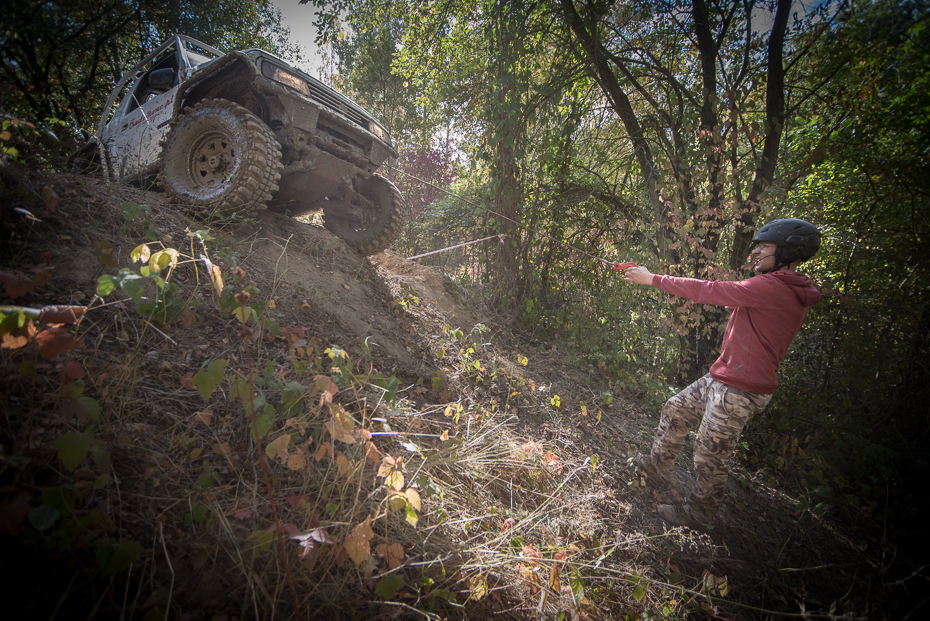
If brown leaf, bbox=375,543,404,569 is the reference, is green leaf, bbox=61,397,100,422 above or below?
above

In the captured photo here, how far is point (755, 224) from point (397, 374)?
168 inches

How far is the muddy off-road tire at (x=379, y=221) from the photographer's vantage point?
15.0ft

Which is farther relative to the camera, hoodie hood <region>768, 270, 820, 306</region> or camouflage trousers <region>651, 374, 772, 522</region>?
camouflage trousers <region>651, 374, 772, 522</region>

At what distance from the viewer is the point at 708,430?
254 cm

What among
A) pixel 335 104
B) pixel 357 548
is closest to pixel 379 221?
pixel 335 104

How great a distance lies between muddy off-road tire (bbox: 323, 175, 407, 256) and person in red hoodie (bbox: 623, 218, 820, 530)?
9.53ft

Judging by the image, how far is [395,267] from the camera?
19.9 ft

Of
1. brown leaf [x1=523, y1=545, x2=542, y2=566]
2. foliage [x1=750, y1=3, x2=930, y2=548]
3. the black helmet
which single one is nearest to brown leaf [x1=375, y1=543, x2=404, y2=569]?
brown leaf [x1=523, y1=545, x2=542, y2=566]

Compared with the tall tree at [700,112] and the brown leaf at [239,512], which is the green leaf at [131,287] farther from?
the tall tree at [700,112]

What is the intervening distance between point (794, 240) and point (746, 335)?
681 millimetres

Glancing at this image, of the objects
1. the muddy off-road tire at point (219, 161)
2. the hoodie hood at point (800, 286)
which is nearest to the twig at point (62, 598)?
the muddy off-road tire at point (219, 161)

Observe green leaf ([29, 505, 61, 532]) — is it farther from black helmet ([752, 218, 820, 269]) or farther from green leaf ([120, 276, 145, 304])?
black helmet ([752, 218, 820, 269])

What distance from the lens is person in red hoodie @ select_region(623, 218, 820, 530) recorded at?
236 cm

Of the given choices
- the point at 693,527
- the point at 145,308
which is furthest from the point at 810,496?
the point at 145,308
